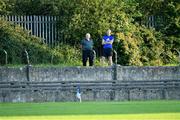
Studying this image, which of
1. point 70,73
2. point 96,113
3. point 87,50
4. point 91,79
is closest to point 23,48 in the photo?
point 87,50

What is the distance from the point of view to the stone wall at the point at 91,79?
36.1m

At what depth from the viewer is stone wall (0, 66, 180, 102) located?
118ft

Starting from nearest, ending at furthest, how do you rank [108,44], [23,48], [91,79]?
[91,79]
[108,44]
[23,48]

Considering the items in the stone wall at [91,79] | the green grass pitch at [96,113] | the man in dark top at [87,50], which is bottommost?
the green grass pitch at [96,113]

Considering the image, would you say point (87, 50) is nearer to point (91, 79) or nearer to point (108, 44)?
point (108, 44)

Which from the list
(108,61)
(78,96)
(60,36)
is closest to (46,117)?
(78,96)

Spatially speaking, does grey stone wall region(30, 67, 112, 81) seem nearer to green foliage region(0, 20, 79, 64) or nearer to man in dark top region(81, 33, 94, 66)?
man in dark top region(81, 33, 94, 66)

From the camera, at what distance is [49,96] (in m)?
36.3

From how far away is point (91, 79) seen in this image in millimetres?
37094

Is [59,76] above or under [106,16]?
under

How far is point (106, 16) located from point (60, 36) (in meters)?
2.50

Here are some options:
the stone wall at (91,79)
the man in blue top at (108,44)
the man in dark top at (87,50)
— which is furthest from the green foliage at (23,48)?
the stone wall at (91,79)

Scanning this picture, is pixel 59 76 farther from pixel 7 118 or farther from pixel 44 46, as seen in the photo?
pixel 7 118

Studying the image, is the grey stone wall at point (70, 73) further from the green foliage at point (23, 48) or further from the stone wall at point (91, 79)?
the green foliage at point (23, 48)
